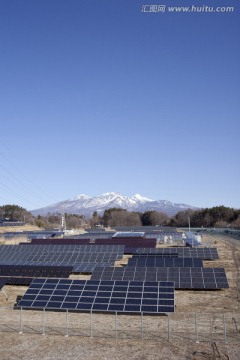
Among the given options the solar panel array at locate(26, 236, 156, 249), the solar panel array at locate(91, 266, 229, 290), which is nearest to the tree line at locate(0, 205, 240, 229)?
the solar panel array at locate(26, 236, 156, 249)

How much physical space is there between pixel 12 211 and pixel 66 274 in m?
155

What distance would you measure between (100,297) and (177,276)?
12773 millimetres

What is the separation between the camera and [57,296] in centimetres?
2577

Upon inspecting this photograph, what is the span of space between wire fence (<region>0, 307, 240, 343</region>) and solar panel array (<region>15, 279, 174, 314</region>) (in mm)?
860

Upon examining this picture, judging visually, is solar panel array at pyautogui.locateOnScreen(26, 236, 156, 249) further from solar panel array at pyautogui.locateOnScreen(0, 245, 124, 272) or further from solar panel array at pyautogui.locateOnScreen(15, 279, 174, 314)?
solar panel array at pyautogui.locateOnScreen(15, 279, 174, 314)

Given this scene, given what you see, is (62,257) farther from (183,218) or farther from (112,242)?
(183,218)

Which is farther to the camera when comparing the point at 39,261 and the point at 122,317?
the point at 39,261

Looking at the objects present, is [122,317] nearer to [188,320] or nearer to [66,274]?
[188,320]

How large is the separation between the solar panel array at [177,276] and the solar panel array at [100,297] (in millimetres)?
9257

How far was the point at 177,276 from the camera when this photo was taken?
118 feet

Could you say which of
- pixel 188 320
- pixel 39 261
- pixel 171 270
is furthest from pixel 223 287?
pixel 39 261

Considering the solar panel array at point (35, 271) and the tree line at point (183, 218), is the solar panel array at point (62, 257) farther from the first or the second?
the tree line at point (183, 218)

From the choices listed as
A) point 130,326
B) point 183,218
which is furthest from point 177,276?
point 183,218

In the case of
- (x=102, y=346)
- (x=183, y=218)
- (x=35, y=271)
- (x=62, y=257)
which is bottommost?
(x=102, y=346)
